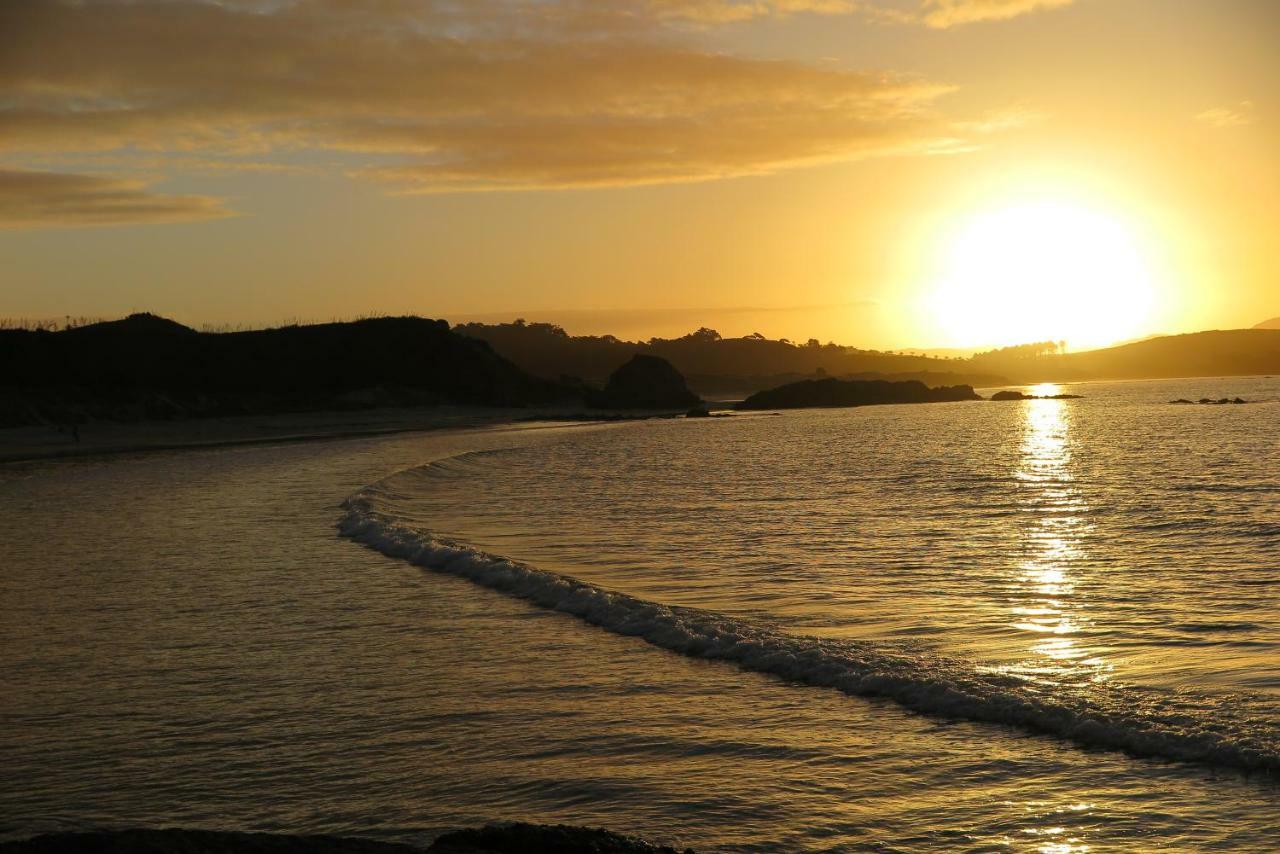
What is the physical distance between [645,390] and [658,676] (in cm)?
14714

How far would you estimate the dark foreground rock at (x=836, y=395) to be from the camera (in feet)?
553

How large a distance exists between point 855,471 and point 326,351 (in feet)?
361

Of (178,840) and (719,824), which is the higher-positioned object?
(178,840)

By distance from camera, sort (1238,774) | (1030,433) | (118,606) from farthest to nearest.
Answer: (1030,433) < (118,606) < (1238,774)

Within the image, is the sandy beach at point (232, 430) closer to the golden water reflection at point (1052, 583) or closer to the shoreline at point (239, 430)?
the shoreline at point (239, 430)

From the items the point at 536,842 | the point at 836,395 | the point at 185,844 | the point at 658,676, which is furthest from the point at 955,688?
the point at 836,395

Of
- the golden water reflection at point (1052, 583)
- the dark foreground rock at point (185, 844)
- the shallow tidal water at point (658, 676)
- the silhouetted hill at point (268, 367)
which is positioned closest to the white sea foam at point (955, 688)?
the shallow tidal water at point (658, 676)

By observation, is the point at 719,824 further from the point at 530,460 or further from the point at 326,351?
the point at 326,351

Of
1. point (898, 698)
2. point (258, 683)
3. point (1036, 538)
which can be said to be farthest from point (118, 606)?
point (1036, 538)

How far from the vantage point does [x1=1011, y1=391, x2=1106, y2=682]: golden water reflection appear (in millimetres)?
11969

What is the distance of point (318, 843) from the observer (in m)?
5.87

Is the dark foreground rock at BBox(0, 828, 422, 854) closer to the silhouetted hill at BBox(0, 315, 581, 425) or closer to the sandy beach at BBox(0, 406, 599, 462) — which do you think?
the sandy beach at BBox(0, 406, 599, 462)

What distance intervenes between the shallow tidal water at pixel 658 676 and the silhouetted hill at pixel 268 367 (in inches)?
3281

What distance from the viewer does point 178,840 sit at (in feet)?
18.3
